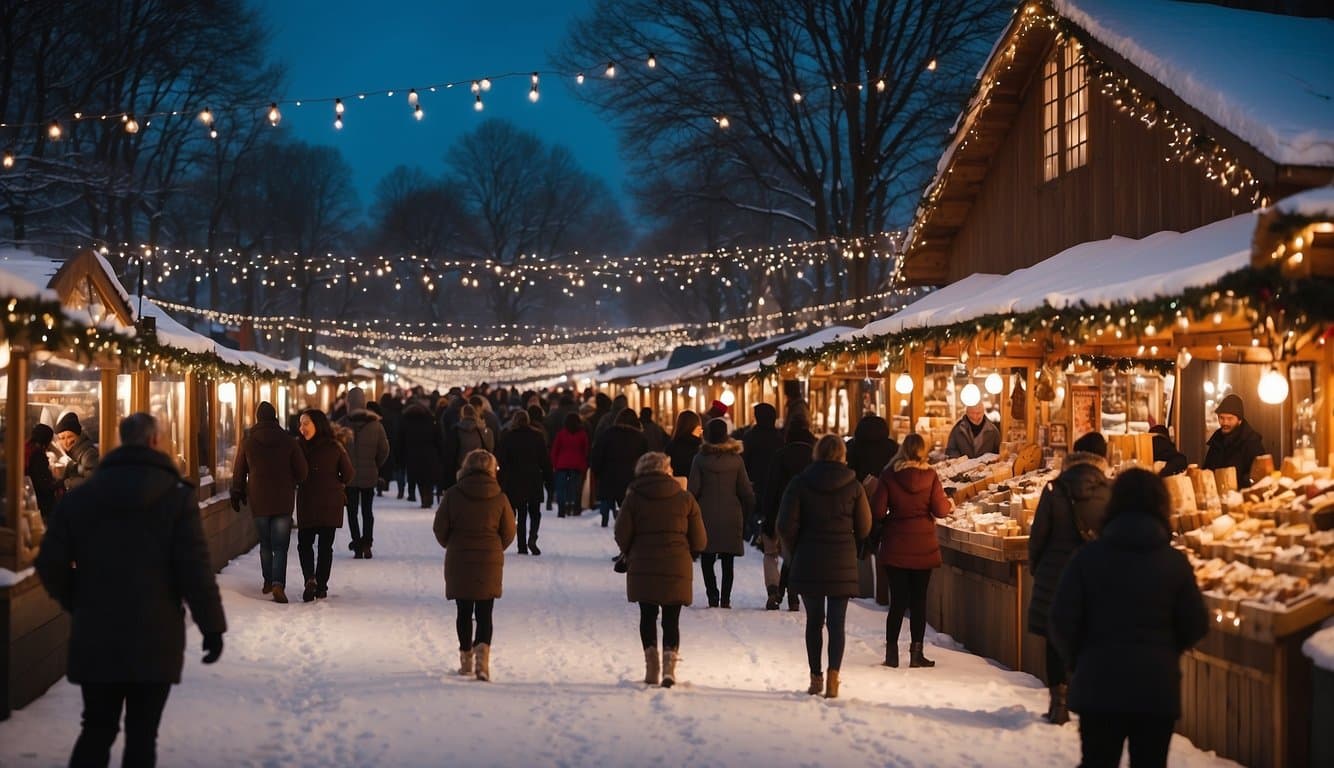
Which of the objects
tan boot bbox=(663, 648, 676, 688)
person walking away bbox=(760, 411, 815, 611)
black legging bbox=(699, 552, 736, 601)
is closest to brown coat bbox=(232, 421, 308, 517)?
black legging bbox=(699, 552, 736, 601)

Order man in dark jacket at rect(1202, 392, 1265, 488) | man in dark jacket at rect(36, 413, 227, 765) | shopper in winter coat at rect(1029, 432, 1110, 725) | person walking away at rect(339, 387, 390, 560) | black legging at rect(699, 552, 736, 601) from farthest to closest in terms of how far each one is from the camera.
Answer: person walking away at rect(339, 387, 390, 560) → black legging at rect(699, 552, 736, 601) → man in dark jacket at rect(1202, 392, 1265, 488) → shopper in winter coat at rect(1029, 432, 1110, 725) → man in dark jacket at rect(36, 413, 227, 765)

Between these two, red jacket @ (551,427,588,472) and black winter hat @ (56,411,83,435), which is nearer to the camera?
black winter hat @ (56,411,83,435)

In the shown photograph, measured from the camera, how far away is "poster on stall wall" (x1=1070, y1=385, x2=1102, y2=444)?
623 inches

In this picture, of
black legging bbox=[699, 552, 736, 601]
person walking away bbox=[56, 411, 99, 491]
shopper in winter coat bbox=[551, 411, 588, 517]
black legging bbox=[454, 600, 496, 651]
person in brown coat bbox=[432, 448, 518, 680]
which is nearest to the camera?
person in brown coat bbox=[432, 448, 518, 680]

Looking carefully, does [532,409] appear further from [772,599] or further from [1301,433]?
[1301,433]

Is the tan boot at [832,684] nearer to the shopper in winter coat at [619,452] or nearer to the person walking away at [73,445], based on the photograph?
the person walking away at [73,445]

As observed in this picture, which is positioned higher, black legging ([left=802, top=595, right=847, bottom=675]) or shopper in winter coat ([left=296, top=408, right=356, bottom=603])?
shopper in winter coat ([left=296, top=408, right=356, bottom=603])

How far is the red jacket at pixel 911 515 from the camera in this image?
10516 millimetres

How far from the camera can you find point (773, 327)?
182 feet

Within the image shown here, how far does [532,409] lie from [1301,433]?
11.4 m

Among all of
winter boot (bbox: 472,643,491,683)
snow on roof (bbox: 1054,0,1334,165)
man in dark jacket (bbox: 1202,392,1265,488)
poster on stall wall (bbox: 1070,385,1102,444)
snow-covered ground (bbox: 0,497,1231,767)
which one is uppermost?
snow on roof (bbox: 1054,0,1334,165)

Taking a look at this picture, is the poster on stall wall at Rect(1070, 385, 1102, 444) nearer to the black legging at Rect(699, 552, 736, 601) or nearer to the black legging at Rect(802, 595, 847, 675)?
the black legging at Rect(699, 552, 736, 601)

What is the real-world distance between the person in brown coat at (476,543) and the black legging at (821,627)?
→ 200 centimetres

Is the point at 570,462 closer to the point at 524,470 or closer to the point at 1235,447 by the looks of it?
the point at 524,470
